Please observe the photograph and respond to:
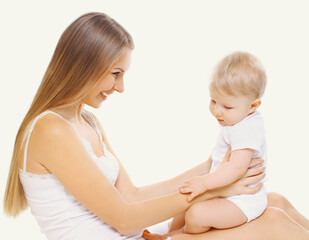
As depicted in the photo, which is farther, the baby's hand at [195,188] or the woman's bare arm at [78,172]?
the baby's hand at [195,188]

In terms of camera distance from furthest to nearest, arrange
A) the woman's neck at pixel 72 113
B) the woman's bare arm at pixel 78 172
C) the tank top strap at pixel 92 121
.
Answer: the tank top strap at pixel 92 121, the woman's neck at pixel 72 113, the woman's bare arm at pixel 78 172

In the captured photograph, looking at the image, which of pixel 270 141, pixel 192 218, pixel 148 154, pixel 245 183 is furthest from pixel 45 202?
pixel 270 141

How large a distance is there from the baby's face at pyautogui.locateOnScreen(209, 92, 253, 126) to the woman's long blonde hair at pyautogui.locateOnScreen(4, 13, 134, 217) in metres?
0.47

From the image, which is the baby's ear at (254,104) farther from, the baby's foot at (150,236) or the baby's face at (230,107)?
the baby's foot at (150,236)

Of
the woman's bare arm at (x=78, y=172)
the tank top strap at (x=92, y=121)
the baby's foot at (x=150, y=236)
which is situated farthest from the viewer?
the tank top strap at (x=92, y=121)

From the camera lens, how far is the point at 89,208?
196 centimetres

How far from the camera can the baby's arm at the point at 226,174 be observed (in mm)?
2033

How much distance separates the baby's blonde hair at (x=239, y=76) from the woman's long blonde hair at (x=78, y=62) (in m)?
0.43

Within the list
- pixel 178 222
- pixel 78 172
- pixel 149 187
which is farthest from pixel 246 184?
pixel 78 172

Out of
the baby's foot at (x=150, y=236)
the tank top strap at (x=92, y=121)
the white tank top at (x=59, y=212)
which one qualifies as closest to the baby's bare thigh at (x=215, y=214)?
the baby's foot at (x=150, y=236)

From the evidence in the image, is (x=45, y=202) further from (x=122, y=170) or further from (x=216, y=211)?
(x=216, y=211)

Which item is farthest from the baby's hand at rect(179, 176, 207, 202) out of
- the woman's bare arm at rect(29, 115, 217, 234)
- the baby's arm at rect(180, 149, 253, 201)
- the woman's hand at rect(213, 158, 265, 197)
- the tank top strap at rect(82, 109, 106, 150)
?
the tank top strap at rect(82, 109, 106, 150)

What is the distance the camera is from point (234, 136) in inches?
81.7

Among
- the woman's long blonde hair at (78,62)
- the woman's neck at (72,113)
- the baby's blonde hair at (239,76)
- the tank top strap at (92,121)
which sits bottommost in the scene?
the tank top strap at (92,121)
